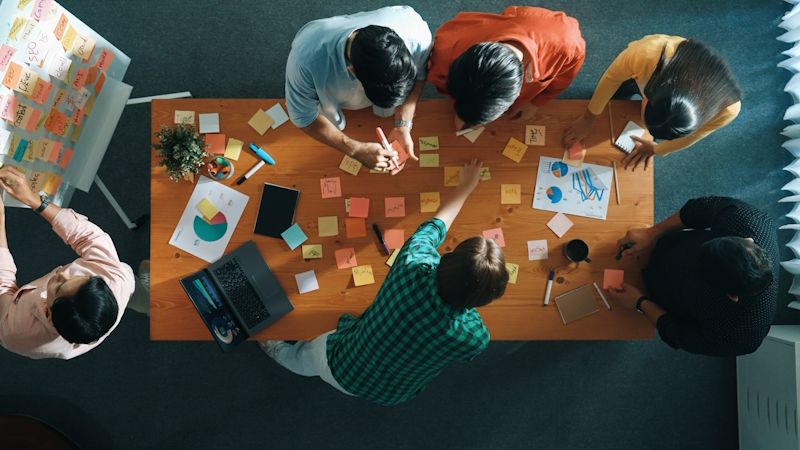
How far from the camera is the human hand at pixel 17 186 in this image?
1851 mm

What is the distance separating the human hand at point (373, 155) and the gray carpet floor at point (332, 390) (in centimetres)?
103

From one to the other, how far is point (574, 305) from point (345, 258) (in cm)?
92

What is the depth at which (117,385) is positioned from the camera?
2.60 m

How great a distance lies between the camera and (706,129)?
191 centimetres

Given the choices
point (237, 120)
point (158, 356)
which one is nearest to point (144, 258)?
point (158, 356)

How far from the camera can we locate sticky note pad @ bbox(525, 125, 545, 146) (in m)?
1.99

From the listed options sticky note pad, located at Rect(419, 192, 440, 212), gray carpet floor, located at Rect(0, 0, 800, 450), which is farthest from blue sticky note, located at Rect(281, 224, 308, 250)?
gray carpet floor, located at Rect(0, 0, 800, 450)

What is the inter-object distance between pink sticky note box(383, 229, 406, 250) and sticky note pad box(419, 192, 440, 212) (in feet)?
0.45

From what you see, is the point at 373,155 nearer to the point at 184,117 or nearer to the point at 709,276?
the point at 184,117

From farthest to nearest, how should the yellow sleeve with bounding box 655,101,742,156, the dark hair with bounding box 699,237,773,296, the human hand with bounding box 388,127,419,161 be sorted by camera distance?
the human hand with bounding box 388,127,419,161 < the yellow sleeve with bounding box 655,101,742,156 < the dark hair with bounding box 699,237,773,296

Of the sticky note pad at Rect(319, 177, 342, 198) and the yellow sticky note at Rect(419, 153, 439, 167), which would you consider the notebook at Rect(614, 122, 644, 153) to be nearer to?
the yellow sticky note at Rect(419, 153, 439, 167)

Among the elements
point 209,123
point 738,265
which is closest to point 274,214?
point 209,123

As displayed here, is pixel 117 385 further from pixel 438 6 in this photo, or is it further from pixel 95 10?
pixel 438 6

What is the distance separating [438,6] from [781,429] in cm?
266
